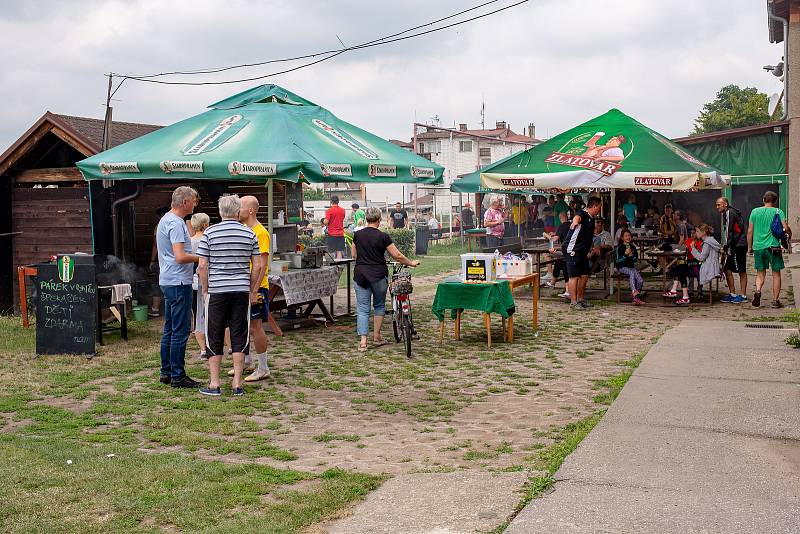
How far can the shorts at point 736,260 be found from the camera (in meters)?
13.7

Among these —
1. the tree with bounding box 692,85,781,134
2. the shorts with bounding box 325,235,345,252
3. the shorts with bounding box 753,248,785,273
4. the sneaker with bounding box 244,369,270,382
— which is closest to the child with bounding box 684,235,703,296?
the shorts with bounding box 753,248,785,273

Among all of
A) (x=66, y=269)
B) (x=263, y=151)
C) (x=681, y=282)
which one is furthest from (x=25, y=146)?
(x=681, y=282)

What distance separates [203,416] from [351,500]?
8.73 ft

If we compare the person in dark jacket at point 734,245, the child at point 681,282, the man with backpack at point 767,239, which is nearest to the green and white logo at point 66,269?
the child at point 681,282

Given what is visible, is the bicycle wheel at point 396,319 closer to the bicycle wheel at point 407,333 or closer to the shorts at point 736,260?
the bicycle wheel at point 407,333

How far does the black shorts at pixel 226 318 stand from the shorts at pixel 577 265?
22.7ft

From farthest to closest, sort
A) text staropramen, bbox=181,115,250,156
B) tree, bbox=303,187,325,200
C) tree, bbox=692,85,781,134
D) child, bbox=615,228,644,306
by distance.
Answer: tree, bbox=303,187,325,200 → tree, bbox=692,85,781,134 → child, bbox=615,228,644,306 → text staropramen, bbox=181,115,250,156

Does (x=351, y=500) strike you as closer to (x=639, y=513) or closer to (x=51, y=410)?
(x=639, y=513)

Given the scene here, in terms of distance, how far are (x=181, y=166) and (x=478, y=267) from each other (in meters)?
3.88

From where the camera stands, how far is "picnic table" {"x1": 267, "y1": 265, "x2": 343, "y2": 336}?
11289mm

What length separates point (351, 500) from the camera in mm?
5016

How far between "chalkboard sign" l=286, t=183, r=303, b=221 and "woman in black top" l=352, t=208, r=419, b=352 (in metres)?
5.57

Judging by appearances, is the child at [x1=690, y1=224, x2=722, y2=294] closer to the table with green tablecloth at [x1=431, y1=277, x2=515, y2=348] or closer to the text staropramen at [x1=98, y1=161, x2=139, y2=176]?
the table with green tablecloth at [x1=431, y1=277, x2=515, y2=348]

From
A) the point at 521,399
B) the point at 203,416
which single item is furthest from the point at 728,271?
the point at 203,416
